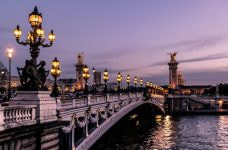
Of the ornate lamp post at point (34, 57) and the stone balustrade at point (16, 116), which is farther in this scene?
the ornate lamp post at point (34, 57)

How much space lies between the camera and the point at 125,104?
4947 centimetres

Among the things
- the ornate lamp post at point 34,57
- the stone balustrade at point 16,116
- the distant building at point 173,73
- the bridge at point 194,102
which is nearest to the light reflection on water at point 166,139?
the ornate lamp post at point 34,57

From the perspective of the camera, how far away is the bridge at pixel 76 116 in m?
15.0

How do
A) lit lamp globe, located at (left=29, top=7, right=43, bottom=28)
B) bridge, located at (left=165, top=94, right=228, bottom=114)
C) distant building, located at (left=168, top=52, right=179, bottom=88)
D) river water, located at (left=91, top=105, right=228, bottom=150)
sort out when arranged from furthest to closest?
distant building, located at (left=168, top=52, right=179, bottom=88), bridge, located at (left=165, top=94, right=228, bottom=114), river water, located at (left=91, top=105, right=228, bottom=150), lit lamp globe, located at (left=29, top=7, right=43, bottom=28)

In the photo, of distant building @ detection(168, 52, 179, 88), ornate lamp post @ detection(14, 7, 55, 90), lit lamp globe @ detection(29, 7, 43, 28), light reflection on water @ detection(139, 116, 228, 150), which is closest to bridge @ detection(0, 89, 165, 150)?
ornate lamp post @ detection(14, 7, 55, 90)

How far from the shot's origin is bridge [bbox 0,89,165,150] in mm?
15008

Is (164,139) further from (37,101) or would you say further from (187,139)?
(37,101)

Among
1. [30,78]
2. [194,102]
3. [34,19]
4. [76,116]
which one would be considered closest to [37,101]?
[30,78]

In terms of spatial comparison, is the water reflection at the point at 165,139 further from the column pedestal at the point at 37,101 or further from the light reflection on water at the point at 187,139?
the column pedestal at the point at 37,101

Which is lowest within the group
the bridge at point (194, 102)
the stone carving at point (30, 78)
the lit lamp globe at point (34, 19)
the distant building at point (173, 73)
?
the bridge at point (194, 102)

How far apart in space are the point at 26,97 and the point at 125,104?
107ft

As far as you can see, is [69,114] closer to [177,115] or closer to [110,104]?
[110,104]

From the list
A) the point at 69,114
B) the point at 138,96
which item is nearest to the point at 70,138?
the point at 69,114

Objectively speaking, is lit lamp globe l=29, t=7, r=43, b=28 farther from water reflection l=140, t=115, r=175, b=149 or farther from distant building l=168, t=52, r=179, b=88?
distant building l=168, t=52, r=179, b=88
